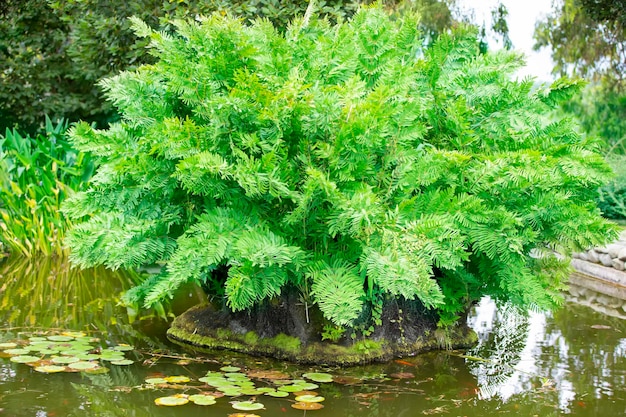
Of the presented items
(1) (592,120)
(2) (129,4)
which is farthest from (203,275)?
(1) (592,120)

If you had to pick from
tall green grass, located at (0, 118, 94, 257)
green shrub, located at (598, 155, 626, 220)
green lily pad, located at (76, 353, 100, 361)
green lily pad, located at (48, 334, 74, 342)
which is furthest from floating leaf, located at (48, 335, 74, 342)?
green shrub, located at (598, 155, 626, 220)

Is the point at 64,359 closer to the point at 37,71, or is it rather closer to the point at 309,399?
the point at 309,399

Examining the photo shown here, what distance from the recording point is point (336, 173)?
347 centimetres

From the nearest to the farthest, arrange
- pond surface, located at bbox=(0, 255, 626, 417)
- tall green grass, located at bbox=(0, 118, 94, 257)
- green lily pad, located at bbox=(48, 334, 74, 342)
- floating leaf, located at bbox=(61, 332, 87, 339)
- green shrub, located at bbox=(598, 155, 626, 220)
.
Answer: pond surface, located at bbox=(0, 255, 626, 417)
green lily pad, located at bbox=(48, 334, 74, 342)
floating leaf, located at bbox=(61, 332, 87, 339)
tall green grass, located at bbox=(0, 118, 94, 257)
green shrub, located at bbox=(598, 155, 626, 220)

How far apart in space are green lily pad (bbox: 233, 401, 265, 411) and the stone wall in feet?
13.8

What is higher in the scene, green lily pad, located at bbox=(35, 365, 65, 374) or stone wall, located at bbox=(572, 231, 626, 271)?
stone wall, located at bbox=(572, 231, 626, 271)

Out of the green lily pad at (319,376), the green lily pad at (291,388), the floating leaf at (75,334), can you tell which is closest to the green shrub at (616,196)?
the green lily pad at (319,376)

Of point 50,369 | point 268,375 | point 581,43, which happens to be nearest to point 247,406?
point 268,375

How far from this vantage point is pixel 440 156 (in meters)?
3.57

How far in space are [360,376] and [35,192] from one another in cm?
445

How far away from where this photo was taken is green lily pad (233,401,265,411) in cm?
295

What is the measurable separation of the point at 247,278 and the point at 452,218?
1107 millimetres

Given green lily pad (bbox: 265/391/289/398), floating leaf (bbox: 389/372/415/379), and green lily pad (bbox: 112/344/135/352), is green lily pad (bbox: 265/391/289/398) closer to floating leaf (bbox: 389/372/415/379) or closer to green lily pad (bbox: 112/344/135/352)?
floating leaf (bbox: 389/372/415/379)

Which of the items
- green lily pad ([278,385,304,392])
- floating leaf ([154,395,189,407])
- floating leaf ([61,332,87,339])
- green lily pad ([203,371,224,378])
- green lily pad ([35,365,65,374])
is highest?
floating leaf ([61,332,87,339])
